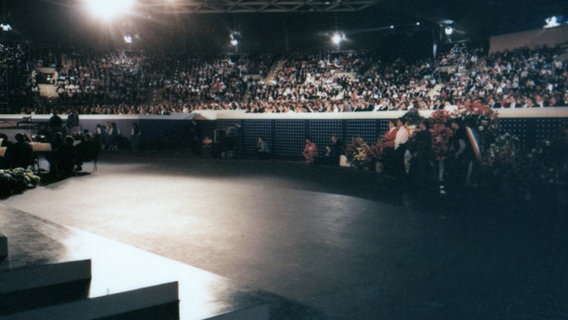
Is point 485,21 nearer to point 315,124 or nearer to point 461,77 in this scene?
point 461,77

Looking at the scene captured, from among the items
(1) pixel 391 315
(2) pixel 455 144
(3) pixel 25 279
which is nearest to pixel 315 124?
(2) pixel 455 144

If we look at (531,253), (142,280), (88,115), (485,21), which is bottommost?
(531,253)

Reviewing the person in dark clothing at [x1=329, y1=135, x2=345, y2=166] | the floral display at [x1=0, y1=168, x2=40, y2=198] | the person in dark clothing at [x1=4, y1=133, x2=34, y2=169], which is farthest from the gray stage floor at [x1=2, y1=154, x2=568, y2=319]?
the person in dark clothing at [x1=329, y1=135, x2=345, y2=166]

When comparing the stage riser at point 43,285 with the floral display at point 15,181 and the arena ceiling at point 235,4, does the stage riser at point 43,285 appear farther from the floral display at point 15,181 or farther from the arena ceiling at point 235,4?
the arena ceiling at point 235,4

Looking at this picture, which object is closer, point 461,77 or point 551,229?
point 551,229

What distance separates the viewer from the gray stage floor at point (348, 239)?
4.50m

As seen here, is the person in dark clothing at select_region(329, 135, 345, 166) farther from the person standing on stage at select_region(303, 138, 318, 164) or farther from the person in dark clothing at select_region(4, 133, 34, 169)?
the person in dark clothing at select_region(4, 133, 34, 169)

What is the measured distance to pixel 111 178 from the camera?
46.0ft

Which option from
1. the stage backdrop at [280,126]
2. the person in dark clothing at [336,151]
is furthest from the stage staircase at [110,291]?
the person in dark clothing at [336,151]

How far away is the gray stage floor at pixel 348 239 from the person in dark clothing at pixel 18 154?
5.62ft

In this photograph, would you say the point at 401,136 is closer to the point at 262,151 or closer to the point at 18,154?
the point at 262,151

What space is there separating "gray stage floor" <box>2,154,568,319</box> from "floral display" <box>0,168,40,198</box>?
0.38m

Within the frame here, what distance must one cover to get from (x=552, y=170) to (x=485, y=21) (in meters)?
22.0

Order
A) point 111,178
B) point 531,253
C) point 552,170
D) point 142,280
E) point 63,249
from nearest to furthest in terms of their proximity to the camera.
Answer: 1. point 142,280
2. point 63,249
3. point 531,253
4. point 552,170
5. point 111,178
